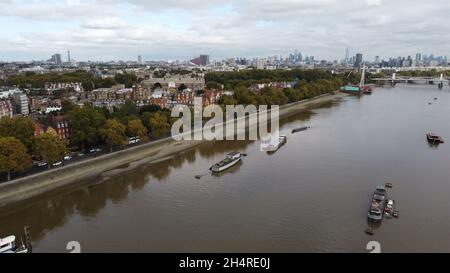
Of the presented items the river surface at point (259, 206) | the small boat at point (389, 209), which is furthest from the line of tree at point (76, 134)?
the small boat at point (389, 209)

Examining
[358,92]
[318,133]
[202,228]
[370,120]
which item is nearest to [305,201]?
[202,228]

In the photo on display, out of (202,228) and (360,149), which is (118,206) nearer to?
(202,228)

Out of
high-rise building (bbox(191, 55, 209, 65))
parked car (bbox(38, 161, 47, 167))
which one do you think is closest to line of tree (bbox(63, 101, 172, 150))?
parked car (bbox(38, 161, 47, 167))

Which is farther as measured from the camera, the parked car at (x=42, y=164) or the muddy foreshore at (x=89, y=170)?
the parked car at (x=42, y=164)

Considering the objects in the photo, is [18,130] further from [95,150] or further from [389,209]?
[389,209]

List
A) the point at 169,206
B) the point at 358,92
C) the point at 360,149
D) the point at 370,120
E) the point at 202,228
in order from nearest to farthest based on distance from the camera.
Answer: the point at 202,228, the point at 169,206, the point at 360,149, the point at 370,120, the point at 358,92

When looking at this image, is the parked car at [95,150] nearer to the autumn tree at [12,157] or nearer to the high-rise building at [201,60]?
the autumn tree at [12,157]
